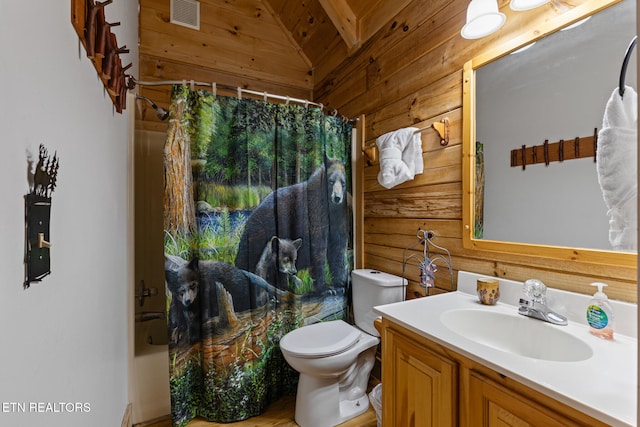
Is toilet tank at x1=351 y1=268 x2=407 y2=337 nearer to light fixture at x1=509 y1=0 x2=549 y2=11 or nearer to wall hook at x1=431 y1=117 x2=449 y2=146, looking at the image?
wall hook at x1=431 y1=117 x2=449 y2=146

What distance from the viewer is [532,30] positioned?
117 centimetres

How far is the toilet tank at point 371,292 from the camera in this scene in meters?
1.74

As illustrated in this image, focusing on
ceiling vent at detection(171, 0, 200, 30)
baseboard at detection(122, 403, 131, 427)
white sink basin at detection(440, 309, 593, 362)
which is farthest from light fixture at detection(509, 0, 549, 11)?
baseboard at detection(122, 403, 131, 427)

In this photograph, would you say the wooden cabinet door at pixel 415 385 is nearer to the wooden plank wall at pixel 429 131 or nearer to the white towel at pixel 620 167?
the wooden plank wall at pixel 429 131

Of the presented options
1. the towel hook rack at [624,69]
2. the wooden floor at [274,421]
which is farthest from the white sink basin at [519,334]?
the wooden floor at [274,421]

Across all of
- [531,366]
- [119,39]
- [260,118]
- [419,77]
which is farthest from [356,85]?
[531,366]

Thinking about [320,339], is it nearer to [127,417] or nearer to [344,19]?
[127,417]

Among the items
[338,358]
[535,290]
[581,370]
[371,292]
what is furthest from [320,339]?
[581,370]

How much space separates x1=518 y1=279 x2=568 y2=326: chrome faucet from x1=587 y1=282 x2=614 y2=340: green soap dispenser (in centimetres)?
8

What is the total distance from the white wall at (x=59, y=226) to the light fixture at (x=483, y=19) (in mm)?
1402

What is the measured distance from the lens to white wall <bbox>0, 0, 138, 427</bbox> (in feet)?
1.48

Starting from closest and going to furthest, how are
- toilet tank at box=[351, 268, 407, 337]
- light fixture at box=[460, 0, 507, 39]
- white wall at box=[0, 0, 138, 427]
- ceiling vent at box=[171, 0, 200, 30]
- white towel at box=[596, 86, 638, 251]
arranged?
white wall at box=[0, 0, 138, 427], white towel at box=[596, 86, 638, 251], light fixture at box=[460, 0, 507, 39], toilet tank at box=[351, 268, 407, 337], ceiling vent at box=[171, 0, 200, 30]

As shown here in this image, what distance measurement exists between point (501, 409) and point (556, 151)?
939mm

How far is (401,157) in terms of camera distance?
172 centimetres
